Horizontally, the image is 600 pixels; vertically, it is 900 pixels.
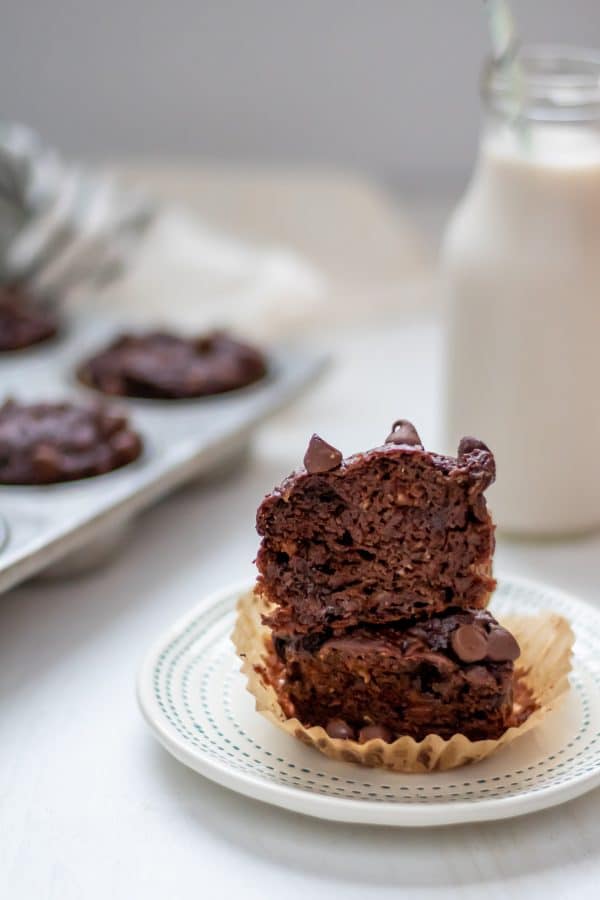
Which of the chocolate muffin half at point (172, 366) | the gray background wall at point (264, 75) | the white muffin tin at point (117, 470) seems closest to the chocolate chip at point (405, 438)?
the white muffin tin at point (117, 470)

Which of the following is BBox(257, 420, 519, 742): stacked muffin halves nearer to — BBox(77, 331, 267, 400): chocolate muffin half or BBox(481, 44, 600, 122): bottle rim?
BBox(481, 44, 600, 122): bottle rim

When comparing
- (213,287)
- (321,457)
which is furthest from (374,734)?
(213,287)

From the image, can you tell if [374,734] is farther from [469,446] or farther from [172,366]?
[172,366]

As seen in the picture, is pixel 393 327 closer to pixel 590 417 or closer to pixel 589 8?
pixel 590 417

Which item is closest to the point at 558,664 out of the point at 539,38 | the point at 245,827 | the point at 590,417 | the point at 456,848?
the point at 456,848

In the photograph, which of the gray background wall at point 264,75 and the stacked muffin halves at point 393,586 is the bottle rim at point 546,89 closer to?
the stacked muffin halves at point 393,586

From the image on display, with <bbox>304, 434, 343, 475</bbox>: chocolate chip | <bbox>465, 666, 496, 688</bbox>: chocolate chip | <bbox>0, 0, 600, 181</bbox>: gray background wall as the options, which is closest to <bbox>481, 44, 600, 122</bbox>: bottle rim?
<bbox>304, 434, 343, 475</bbox>: chocolate chip
